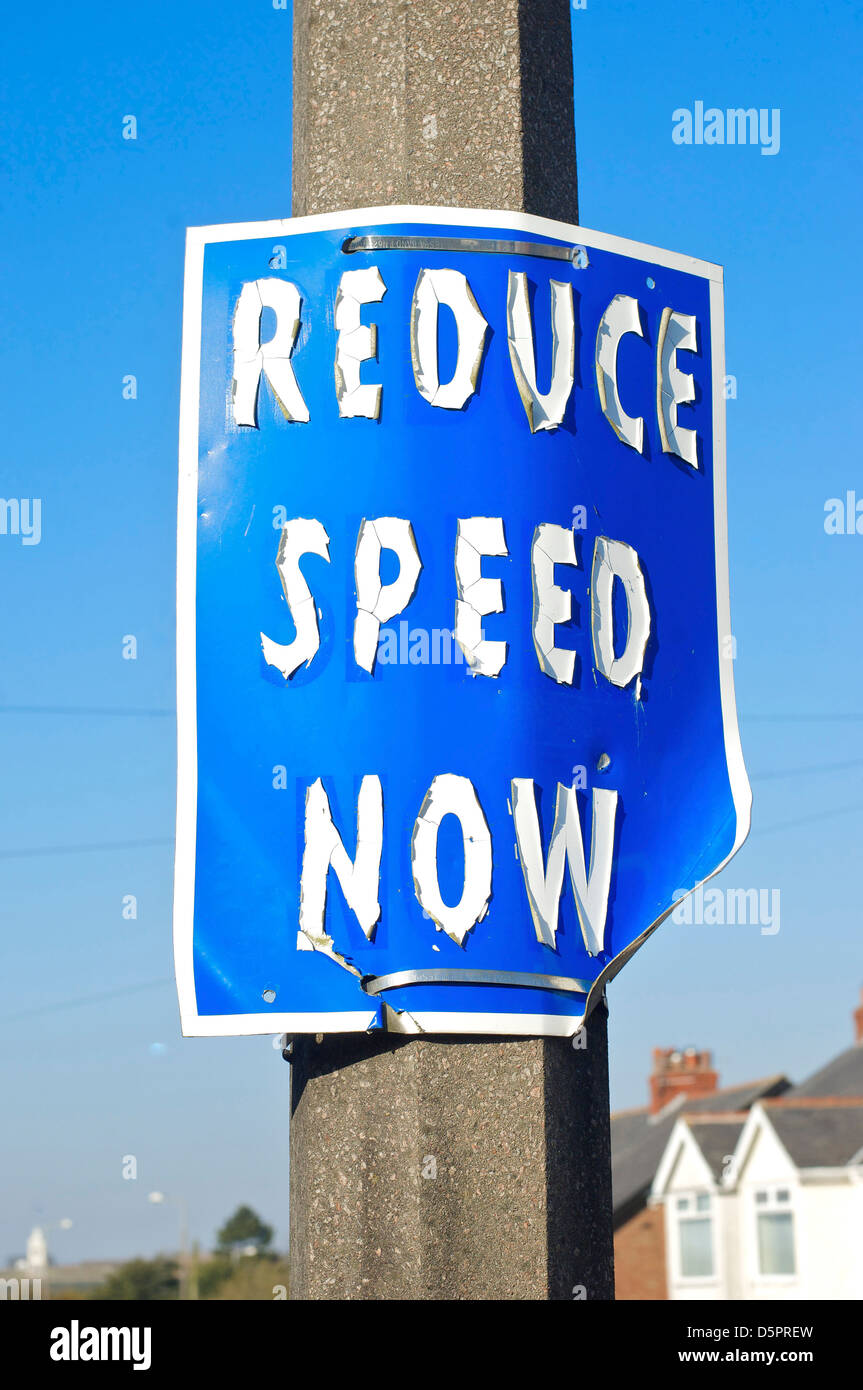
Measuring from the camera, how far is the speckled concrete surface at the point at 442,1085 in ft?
10.9

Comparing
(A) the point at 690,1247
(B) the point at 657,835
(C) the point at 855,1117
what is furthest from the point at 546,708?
(A) the point at 690,1247

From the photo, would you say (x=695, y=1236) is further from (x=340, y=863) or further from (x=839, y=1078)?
(x=340, y=863)

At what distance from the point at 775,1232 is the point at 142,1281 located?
4920cm

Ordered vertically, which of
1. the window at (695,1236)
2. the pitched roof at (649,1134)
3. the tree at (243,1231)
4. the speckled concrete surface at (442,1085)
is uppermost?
the speckled concrete surface at (442,1085)

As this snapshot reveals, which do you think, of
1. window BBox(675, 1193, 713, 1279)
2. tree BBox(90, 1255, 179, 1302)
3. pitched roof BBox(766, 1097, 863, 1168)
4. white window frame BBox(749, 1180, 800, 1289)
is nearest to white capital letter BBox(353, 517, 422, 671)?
pitched roof BBox(766, 1097, 863, 1168)

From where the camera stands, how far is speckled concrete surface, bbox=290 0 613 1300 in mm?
3336

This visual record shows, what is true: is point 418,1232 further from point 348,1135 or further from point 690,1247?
point 690,1247

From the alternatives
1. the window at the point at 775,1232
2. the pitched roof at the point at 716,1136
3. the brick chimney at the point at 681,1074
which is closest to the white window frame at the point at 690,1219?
the pitched roof at the point at 716,1136

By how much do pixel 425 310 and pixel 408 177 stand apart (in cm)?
38

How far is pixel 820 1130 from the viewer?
26266 mm

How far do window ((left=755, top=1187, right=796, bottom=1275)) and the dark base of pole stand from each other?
24.2 meters

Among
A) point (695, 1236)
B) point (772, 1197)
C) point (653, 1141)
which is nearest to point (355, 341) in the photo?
point (772, 1197)

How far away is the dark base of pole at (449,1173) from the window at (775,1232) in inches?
954

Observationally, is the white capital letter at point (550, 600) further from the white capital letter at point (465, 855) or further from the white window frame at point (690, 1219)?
the white window frame at point (690, 1219)
